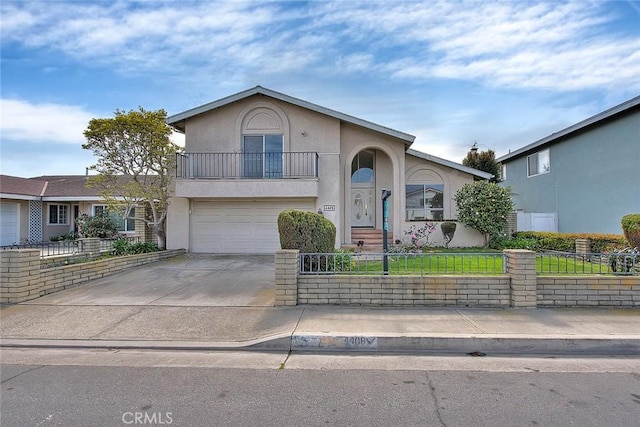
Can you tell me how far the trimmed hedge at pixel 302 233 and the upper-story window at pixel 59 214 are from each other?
21568mm

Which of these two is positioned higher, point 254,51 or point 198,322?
point 254,51

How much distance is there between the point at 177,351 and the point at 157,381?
41.0 inches

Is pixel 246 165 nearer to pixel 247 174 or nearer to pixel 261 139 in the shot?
pixel 247 174

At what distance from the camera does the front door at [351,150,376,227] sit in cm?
1639

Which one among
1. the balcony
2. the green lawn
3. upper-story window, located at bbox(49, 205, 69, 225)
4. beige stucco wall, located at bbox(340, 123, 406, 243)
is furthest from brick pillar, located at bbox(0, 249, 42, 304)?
upper-story window, located at bbox(49, 205, 69, 225)

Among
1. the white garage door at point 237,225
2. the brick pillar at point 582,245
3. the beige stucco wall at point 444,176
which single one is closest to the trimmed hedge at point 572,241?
the brick pillar at point 582,245

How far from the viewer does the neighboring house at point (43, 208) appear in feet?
63.8

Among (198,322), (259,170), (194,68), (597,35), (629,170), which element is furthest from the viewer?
(259,170)

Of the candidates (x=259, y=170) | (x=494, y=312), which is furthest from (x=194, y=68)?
(x=494, y=312)

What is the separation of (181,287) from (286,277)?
328cm

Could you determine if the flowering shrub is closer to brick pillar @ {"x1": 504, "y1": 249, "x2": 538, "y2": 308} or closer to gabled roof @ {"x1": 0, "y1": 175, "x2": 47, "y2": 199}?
brick pillar @ {"x1": 504, "y1": 249, "x2": 538, "y2": 308}

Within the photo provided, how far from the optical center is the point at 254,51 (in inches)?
448

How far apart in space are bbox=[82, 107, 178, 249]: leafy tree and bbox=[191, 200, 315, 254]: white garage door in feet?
4.80

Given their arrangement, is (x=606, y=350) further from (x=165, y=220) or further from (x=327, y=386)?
(x=165, y=220)
